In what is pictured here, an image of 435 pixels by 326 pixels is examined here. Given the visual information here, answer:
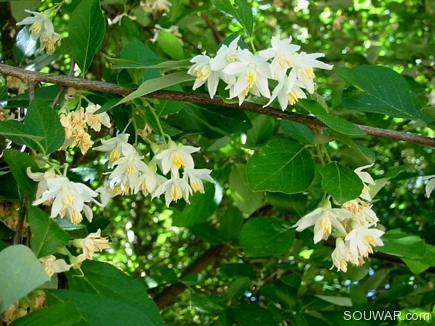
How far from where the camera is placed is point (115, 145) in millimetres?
1203

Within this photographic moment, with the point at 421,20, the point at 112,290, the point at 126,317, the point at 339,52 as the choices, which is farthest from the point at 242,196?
the point at 421,20

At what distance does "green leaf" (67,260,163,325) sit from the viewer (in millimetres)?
990

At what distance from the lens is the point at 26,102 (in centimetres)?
134

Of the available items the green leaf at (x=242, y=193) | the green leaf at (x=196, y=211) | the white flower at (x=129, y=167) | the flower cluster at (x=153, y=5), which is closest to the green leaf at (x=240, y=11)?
the white flower at (x=129, y=167)

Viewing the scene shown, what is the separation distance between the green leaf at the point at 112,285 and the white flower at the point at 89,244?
0.02m

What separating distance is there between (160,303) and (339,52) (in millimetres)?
1563

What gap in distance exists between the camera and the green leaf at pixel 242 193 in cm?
189

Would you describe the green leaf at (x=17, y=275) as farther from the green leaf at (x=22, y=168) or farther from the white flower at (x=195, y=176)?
the white flower at (x=195, y=176)

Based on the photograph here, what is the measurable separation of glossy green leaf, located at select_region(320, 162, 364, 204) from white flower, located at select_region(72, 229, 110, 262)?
43 cm

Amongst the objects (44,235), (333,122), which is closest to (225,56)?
(333,122)

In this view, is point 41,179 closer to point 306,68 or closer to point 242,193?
point 306,68

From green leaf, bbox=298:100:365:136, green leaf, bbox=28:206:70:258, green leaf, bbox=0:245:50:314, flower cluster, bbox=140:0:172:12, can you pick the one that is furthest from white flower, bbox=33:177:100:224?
flower cluster, bbox=140:0:172:12

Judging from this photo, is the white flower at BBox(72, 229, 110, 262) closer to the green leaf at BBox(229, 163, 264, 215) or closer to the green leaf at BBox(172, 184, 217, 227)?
the green leaf at BBox(172, 184, 217, 227)

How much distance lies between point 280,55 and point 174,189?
362 millimetres
